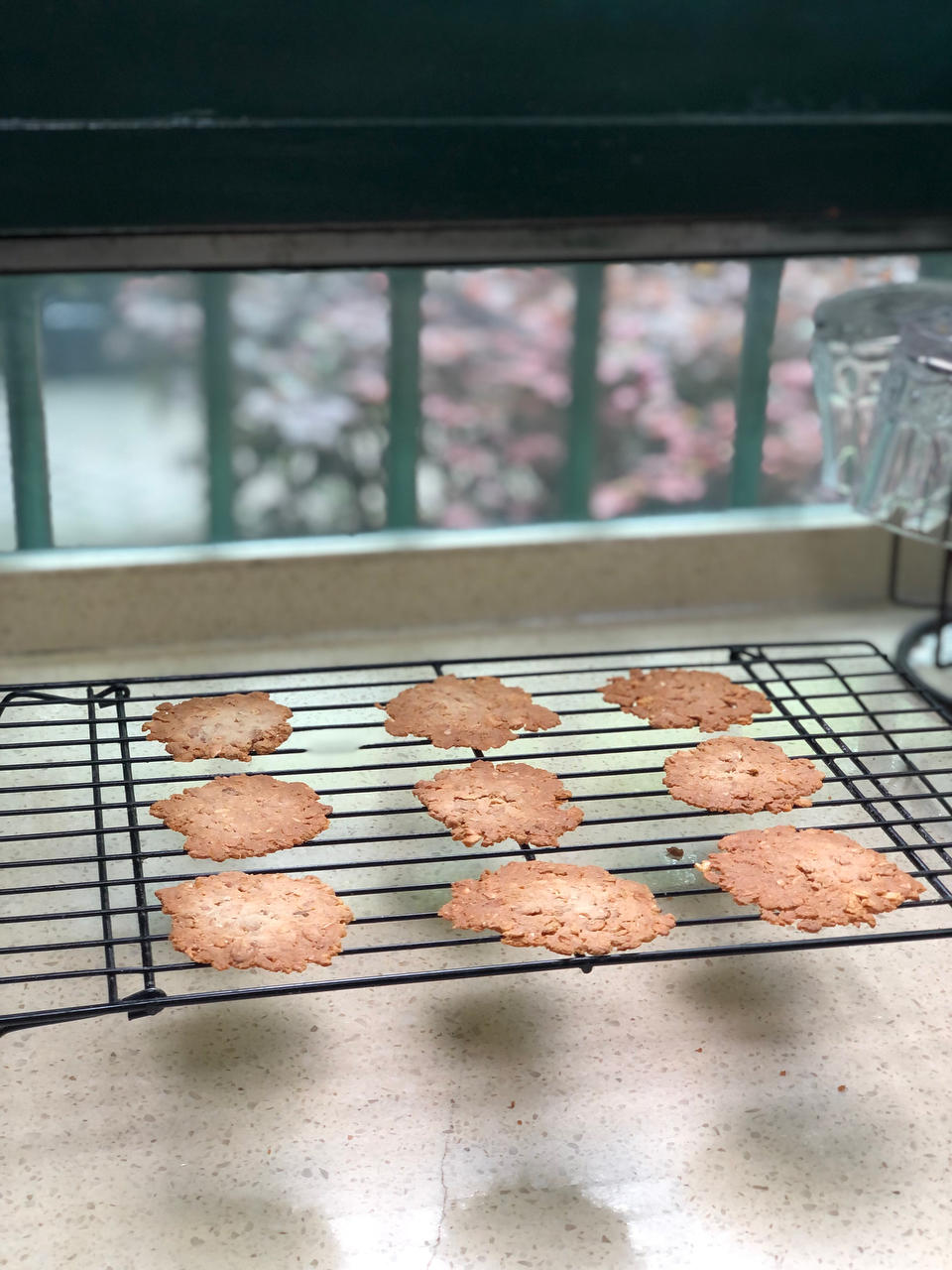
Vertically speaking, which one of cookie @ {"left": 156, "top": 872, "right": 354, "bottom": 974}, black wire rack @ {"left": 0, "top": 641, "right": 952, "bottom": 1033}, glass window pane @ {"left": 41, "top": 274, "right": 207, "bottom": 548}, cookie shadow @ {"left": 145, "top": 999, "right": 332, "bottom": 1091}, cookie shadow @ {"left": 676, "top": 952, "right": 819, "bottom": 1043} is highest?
glass window pane @ {"left": 41, "top": 274, "right": 207, "bottom": 548}

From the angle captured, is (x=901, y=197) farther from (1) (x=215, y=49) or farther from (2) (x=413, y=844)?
(2) (x=413, y=844)

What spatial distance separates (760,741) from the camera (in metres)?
1.74

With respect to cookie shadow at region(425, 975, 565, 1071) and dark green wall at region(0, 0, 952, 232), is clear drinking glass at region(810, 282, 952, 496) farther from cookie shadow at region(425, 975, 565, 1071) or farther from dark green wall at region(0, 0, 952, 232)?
cookie shadow at region(425, 975, 565, 1071)

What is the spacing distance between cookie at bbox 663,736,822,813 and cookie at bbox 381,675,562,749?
0.59 feet

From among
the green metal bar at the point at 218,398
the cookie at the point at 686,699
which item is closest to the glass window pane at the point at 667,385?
the green metal bar at the point at 218,398

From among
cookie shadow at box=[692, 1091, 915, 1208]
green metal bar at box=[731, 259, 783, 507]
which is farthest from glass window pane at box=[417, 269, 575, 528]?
cookie shadow at box=[692, 1091, 915, 1208]

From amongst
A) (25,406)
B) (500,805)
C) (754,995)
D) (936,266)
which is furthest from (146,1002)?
(936,266)

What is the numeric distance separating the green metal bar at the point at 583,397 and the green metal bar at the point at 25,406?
94cm

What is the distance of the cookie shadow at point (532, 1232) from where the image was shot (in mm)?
1306

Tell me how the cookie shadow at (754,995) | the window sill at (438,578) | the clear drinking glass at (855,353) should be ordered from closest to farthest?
the cookie shadow at (754,995), the clear drinking glass at (855,353), the window sill at (438,578)

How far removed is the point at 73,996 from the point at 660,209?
113 cm

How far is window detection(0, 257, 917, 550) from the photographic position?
2389 mm

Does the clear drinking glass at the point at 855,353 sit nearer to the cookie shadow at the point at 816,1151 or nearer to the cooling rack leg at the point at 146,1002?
the cookie shadow at the point at 816,1151

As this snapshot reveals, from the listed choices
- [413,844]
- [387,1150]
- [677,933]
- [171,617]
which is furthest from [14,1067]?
[171,617]
